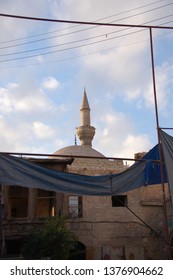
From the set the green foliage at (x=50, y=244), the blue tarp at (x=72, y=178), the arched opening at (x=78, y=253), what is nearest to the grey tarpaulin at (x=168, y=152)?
the blue tarp at (x=72, y=178)

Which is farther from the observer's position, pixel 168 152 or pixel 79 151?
pixel 79 151

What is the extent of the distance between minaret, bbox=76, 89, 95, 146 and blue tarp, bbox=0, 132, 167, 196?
82.6 ft

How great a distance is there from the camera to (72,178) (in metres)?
7.69

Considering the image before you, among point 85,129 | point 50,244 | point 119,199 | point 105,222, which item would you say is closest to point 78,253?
point 50,244

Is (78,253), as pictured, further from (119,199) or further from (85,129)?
(85,129)

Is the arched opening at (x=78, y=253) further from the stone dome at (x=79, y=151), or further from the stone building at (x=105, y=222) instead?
the stone dome at (x=79, y=151)

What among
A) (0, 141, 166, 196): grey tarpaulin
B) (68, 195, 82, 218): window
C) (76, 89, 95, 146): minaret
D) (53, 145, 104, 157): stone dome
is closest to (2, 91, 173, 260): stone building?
(68, 195, 82, 218): window

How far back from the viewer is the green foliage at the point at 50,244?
1513cm

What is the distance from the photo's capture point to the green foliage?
15133 mm

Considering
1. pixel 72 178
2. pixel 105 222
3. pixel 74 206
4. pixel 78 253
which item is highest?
pixel 72 178

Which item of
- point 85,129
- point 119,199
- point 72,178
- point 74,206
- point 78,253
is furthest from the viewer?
point 85,129

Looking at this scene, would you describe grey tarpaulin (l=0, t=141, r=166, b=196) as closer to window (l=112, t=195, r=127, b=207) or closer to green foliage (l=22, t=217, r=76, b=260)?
green foliage (l=22, t=217, r=76, b=260)

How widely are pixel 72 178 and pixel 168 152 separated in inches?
89.3
